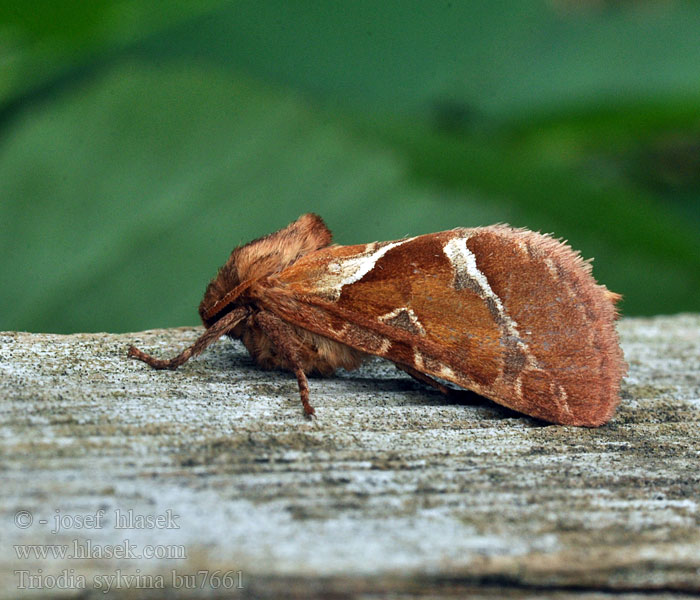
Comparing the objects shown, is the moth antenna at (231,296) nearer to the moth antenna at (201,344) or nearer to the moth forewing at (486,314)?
the moth antenna at (201,344)

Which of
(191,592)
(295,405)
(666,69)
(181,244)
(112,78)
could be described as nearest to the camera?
(191,592)

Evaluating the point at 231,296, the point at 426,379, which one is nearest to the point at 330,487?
the point at 426,379

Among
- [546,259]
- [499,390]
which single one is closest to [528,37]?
[546,259]

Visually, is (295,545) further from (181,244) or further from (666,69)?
(666,69)

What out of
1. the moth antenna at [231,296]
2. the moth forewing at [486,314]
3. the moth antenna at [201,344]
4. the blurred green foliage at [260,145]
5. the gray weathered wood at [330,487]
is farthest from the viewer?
the blurred green foliage at [260,145]

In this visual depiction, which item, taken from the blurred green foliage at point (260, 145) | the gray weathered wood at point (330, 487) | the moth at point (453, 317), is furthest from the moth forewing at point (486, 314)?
the blurred green foliage at point (260, 145)

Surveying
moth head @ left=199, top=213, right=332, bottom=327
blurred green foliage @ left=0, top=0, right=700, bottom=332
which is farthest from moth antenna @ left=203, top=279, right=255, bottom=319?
blurred green foliage @ left=0, top=0, right=700, bottom=332
